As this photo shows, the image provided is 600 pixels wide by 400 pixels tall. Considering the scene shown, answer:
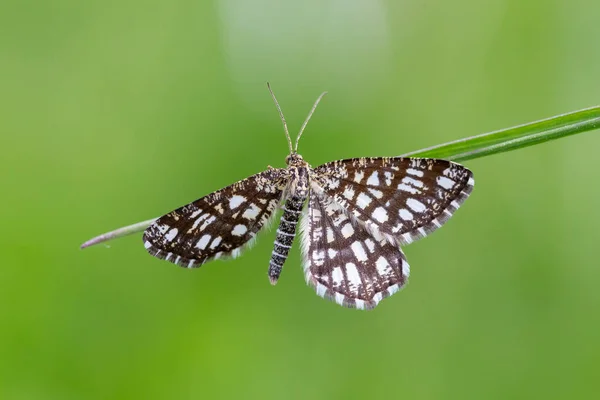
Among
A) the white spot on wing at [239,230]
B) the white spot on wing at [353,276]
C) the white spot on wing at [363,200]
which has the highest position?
the white spot on wing at [363,200]

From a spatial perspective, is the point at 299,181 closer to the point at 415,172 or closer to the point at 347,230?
the point at 347,230

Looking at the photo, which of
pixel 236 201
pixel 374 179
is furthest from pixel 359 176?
pixel 236 201

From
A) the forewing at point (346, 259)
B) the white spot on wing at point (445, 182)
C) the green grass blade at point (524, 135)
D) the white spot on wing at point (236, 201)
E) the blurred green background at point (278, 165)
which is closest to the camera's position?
the green grass blade at point (524, 135)

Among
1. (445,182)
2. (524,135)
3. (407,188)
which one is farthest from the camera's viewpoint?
(407,188)

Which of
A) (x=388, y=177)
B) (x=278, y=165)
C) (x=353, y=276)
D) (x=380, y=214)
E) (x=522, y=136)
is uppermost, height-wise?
(x=278, y=165)

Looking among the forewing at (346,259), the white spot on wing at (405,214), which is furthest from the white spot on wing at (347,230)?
the white spot on wing at (405,214)

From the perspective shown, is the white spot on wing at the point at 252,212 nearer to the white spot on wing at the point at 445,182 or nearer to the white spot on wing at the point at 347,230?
the white spot on wing at the point at 347,230

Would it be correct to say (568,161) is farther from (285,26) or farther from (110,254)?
(110,254)

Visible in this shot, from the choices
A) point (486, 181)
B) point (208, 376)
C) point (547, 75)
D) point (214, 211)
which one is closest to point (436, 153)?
point (214, 211)
